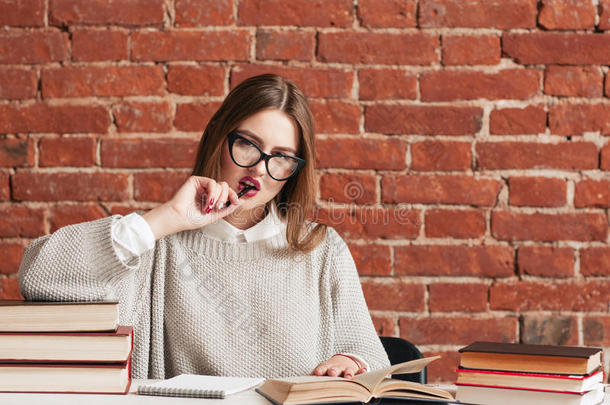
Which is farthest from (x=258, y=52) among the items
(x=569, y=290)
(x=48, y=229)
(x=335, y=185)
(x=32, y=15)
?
(x=569, y=290)

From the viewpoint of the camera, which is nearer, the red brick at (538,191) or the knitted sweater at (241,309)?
the knitted sweater at (241,309)

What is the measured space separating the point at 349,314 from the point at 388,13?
0.83 meters

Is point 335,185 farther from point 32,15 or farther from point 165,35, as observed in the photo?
point 32,15

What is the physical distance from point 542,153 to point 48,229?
54.1 inches

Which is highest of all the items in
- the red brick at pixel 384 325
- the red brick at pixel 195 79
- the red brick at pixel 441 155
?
the red brick at pixel 195 79

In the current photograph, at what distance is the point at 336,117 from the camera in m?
1.74

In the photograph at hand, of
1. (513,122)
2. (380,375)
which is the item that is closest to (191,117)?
(513,122)

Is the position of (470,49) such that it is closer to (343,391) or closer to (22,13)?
(343,391)

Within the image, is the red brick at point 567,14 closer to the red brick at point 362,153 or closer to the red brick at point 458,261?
the red brick at point 362,153

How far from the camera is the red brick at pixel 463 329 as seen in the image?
1724 mm

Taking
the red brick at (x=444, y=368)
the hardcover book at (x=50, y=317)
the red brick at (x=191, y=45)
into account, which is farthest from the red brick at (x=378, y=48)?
the hardcover book at (x=50, y=317)

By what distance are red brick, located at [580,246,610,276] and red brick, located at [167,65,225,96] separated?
3.60ft

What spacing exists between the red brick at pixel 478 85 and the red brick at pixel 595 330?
25.0 inches

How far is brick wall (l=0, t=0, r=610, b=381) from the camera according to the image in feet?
5.65
